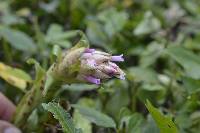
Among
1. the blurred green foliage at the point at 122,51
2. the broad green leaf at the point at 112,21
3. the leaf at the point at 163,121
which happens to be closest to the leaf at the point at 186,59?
the blurred green foliage at the point at 122,51

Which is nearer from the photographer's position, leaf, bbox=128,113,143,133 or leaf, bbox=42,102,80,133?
leaf, bbox=42,102,80,133

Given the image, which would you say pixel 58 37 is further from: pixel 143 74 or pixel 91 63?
pixel 91 63

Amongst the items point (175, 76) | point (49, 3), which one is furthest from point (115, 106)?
point (49, 3)

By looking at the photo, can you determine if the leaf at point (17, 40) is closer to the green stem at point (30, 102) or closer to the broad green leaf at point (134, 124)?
the green stem at point (30, 102)

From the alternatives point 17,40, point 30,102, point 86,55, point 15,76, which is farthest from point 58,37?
point 86,55

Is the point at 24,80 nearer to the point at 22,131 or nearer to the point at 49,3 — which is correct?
the point at 22,131

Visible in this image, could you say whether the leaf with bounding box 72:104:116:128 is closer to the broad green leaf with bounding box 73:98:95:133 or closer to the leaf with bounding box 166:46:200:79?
the broad green leaf with bounding box 73:98:95:133

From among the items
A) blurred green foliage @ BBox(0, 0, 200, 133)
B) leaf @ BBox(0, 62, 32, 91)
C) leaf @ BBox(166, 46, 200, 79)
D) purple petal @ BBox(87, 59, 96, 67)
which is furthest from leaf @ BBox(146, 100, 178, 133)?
leaf @ BBox(0, 62, 32, 91)
